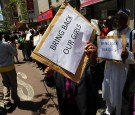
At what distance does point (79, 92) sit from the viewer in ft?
7.18

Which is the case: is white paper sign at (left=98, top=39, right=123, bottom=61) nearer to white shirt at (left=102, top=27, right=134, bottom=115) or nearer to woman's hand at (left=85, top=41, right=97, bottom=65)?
white shirt at (left=102, top=27, right=134, bottom=115)

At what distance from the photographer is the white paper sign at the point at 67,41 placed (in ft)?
6.31

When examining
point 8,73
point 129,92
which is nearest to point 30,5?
point 8,73

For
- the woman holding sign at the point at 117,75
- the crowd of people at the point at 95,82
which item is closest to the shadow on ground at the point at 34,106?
the crowd of people at the point at 95,82

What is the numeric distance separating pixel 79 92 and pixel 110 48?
1.01 metres

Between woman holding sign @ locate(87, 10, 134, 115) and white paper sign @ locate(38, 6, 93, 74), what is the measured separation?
111 cm

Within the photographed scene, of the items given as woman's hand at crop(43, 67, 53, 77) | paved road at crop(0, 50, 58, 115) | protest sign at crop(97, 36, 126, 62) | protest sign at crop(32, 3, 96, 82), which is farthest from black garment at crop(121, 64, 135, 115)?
paved road at crop(0, 50, 58, 115)

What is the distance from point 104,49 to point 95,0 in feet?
32.5

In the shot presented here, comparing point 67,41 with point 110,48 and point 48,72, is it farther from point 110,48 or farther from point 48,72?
point 110,48

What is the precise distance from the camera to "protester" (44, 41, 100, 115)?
218 cm

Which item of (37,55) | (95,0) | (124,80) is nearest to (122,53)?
(124,80)

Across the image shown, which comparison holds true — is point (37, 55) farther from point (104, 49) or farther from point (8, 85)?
point (8, 85)

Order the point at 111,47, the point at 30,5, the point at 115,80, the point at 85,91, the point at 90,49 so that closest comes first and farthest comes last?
the point at 90,49 < the point at 85,91 < the point at 111,47 < the point at 115,80 < the point at 30,5

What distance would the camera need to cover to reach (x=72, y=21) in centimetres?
196
